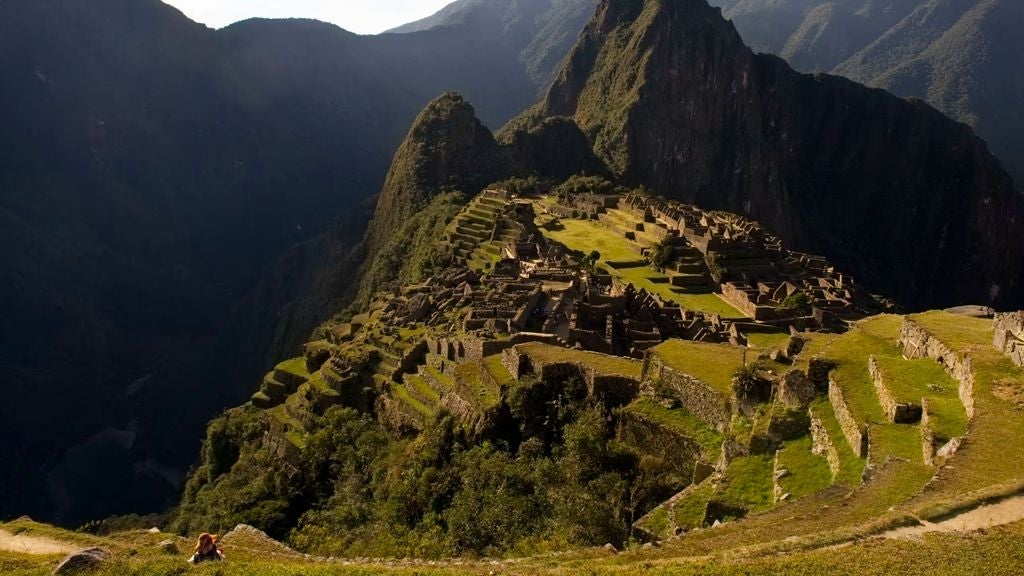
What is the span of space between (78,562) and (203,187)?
597 feet

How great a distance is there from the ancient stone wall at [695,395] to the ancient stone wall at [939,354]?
3.97 m

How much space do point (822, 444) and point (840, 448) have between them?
0.58 metres

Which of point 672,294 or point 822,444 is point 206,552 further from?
point 672,294

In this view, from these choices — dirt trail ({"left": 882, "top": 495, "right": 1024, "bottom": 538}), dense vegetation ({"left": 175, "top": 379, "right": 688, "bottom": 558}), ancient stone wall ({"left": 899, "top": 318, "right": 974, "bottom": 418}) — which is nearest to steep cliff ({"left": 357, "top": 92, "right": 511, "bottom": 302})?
dense vegetation ({"left": 175, "top": 379, "right": 688, "bottom": 558})

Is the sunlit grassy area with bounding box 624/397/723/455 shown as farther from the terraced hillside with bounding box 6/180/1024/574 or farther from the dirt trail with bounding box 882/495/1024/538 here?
the dirt trail with bounding box 882/495/1024/538

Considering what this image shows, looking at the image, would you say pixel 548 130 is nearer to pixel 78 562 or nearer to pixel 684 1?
pixel 684 1

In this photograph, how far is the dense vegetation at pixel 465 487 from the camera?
1461cm

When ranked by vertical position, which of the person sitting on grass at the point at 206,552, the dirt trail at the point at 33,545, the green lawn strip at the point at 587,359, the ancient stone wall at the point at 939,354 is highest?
the ancient stone wall at the point at 939,354

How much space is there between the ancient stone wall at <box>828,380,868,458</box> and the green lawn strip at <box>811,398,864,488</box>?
0.27 feet

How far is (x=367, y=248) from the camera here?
9331 centimetres

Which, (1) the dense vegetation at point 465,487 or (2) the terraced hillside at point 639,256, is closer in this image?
(1) the dense vegetation at point 465,487

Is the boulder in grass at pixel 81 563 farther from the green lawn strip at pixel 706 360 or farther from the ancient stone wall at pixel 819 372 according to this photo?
the ancient stone wall at pixel 819 372

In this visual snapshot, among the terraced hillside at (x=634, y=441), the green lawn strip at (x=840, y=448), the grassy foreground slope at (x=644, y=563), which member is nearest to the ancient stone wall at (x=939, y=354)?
the terraced hillside at (x=634, y=441)

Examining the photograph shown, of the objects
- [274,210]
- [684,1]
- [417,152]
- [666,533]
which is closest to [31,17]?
[274,210]
